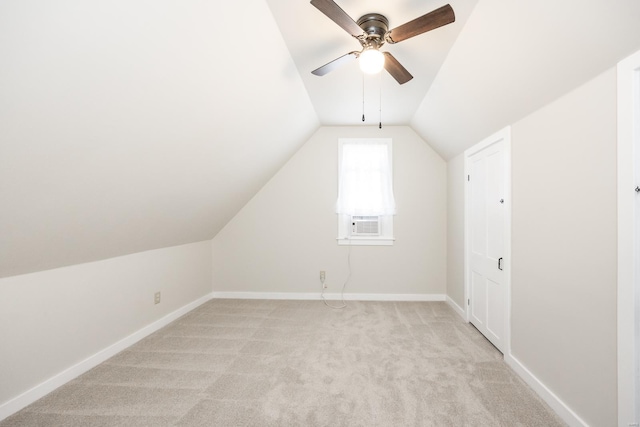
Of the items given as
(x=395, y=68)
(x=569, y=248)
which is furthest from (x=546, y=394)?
(x=395, y=68)

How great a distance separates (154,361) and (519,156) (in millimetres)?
3390

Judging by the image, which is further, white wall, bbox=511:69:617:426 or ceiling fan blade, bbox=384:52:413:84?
ceiling fan blade, bbox=384:52:413:84

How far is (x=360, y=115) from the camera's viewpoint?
3.67 m

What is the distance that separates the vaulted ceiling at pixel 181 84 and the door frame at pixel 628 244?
0.61 feet

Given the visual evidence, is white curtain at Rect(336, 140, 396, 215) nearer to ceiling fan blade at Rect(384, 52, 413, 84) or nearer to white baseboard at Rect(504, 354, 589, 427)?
ceiling fan blade at Rect(384, 52, 413, 84)

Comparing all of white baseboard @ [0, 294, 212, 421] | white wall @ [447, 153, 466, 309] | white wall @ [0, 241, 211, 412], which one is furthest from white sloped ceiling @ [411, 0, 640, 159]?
white baseboard @ [0, 294, 212, 421]

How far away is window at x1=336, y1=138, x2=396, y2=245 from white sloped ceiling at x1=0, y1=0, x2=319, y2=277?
59.4 inches

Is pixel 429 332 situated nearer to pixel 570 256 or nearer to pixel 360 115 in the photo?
pixel 570 256

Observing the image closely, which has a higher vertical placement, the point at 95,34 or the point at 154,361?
the point at 95,34

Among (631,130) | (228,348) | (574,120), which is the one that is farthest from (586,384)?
(228,348)

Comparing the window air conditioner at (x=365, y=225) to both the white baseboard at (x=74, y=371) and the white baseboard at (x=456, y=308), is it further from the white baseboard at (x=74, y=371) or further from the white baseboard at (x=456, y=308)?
the white baseboard at (x=74, y=371)

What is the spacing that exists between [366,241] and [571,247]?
8.45 ft

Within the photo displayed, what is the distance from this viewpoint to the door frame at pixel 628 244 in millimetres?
1303

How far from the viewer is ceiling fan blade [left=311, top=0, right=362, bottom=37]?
1.40m
